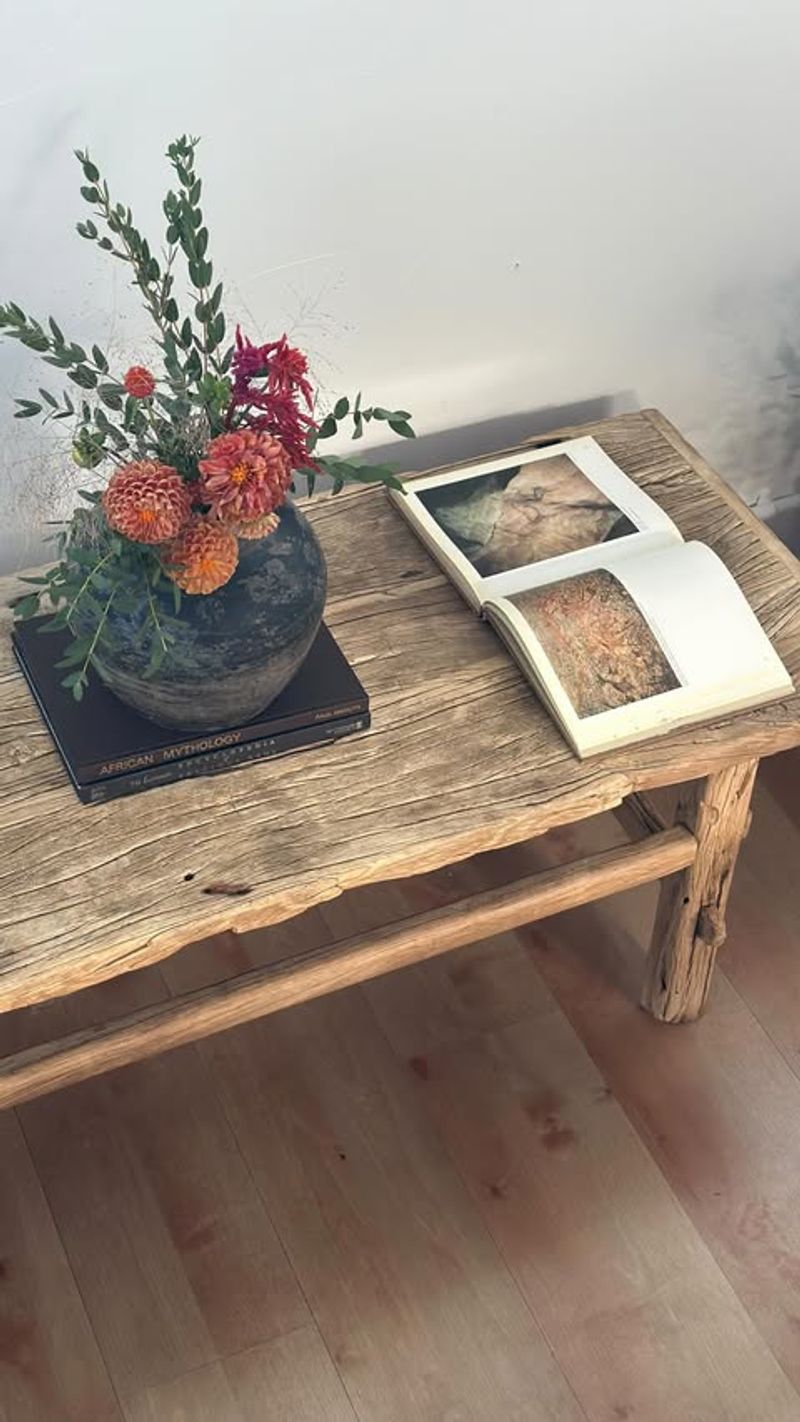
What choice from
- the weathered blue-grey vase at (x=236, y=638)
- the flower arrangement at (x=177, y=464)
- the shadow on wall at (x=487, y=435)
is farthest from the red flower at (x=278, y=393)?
the shadow on wall at (x=487, y=435)

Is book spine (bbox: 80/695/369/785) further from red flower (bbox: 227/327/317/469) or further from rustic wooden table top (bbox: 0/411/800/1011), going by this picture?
red flower (bbox: 227/327/317/469)

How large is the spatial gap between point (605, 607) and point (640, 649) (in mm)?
52

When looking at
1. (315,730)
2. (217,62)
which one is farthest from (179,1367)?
(217,62)

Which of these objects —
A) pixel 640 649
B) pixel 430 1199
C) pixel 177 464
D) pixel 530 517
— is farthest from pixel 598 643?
pixel 430 1199

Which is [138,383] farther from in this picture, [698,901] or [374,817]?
[698,901]

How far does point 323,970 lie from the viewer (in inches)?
63.2

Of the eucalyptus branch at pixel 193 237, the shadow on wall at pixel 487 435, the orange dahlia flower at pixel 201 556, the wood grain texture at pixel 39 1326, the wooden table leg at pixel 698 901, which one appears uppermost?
the eucalyptus branch at pixel 193 237

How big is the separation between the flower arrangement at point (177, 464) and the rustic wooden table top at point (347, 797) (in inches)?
5.6

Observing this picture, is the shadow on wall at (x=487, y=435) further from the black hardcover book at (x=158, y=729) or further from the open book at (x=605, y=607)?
the black hardcover book at (x=158, y=729)

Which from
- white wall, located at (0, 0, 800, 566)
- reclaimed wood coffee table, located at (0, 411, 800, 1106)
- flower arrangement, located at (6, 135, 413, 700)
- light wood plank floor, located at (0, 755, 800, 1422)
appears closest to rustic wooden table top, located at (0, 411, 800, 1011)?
reclaimed wood coffee table, located at (0, 411, 800, 1106)

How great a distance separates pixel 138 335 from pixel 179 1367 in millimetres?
973

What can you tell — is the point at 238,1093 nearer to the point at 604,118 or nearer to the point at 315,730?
the point at 315,730

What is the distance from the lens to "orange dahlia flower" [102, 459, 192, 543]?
1.30 metres

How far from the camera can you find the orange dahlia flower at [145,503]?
51.2 inches
